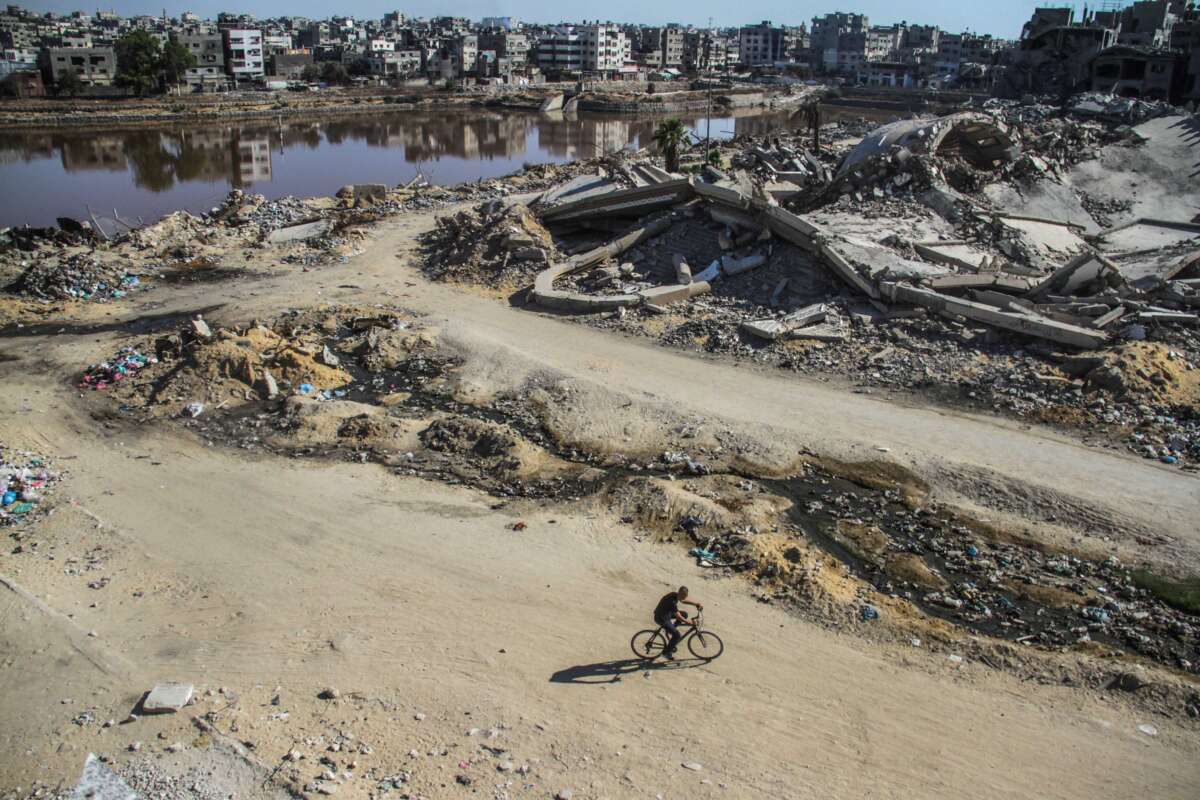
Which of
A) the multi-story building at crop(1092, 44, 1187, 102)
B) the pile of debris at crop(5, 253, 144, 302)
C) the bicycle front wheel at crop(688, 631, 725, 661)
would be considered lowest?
the bicycle front wheel at crop(688, 631, 725, 661)

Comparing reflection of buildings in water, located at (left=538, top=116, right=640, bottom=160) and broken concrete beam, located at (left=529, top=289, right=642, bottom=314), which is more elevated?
reflection of buildings in water, located at (left=538, top=116, right=640, bottom=160)

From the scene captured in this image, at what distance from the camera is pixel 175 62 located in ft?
230

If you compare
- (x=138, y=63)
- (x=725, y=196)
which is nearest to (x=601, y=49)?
(x=138, y=63)

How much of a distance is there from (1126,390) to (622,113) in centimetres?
6631

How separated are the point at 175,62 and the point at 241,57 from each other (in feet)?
38.0

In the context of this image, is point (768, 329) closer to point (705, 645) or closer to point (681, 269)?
point (681, 269)

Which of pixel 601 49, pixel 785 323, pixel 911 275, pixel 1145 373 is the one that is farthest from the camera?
pixel 601 49

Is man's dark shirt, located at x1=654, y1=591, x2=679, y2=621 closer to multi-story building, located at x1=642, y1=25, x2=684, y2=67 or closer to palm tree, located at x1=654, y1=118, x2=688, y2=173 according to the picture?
palm tree, located at x1=654, y1=118, x2=688, y2=173

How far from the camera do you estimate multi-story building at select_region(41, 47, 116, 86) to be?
67938 mm

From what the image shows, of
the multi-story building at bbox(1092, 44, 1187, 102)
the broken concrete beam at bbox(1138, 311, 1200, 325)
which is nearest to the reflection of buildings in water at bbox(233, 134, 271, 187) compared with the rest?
the broken concrete beam at bbox(1138, 311, 1200, 325)

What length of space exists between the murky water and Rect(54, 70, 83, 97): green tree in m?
14.6

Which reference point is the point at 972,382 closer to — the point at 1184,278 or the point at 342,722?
the point at 1184,278

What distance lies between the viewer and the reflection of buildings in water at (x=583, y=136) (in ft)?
168

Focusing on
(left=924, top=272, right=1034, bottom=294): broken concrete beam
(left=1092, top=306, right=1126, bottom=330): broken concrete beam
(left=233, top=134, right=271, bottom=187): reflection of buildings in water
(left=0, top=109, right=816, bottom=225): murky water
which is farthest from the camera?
(left=233, top=134, right=271, bottom=187): reflection of buildings in water
